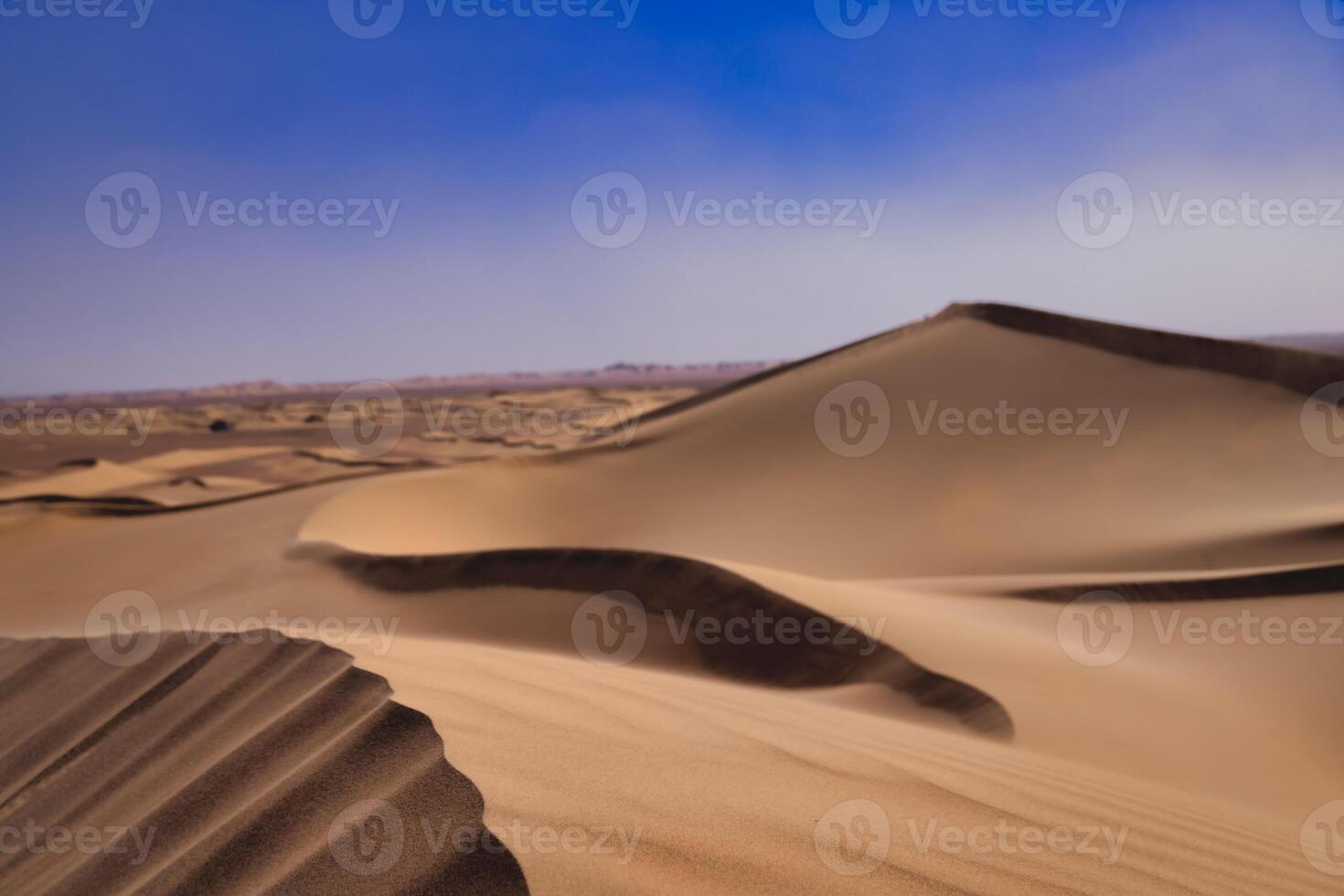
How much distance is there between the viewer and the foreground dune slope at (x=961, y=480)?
9859 millimetres

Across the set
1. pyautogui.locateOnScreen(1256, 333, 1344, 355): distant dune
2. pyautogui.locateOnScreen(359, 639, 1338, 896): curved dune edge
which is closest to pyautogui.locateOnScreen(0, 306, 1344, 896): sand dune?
pyautogui.locateOnScreen(359, 639, 1338, 896): curved dune edge

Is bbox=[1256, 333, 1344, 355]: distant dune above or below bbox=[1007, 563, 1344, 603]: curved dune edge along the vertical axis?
above

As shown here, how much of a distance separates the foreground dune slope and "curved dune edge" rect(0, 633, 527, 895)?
15.4ft

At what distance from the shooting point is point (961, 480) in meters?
12.3

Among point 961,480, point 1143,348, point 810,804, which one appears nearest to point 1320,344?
point 1143,348

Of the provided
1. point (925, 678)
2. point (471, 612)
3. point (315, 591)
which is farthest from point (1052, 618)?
point (315, 591)

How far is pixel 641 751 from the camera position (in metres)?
2.74

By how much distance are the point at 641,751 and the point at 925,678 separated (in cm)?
245

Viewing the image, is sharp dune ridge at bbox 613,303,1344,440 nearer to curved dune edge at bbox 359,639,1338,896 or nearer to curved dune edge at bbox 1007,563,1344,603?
curved dune edge at bbox 1007,563,1344,603

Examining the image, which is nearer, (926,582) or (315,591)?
(315,591)

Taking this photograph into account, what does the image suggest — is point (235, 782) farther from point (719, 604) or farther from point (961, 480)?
point (961, 480)

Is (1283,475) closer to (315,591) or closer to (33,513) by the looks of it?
(315,591)

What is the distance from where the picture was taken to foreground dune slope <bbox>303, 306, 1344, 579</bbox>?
9.86 metres

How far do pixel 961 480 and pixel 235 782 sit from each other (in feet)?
37.2
